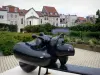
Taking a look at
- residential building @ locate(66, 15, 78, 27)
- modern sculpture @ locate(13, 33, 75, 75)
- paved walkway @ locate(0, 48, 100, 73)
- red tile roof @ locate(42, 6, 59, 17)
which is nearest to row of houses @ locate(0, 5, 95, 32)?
red tile roof @ locate(42, 6, 59, 17)

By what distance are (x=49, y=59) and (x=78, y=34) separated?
557 inches

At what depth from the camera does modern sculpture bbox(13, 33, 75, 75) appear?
13.4 ft

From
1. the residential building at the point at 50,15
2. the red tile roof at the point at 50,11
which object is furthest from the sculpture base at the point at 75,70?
the red tile roof at the point at 50,11

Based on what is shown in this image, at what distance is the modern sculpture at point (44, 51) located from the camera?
407 centimetres

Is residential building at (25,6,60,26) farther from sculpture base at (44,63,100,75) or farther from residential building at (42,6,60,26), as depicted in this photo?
sculpture base at (44,63,100,75)

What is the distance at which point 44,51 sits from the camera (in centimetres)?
428

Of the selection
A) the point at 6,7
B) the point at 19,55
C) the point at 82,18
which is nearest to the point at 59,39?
the point at 19,55

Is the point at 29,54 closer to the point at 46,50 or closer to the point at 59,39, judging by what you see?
the point at 46,50

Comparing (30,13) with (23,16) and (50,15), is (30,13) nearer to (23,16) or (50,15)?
(23,16)

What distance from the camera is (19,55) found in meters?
4.39

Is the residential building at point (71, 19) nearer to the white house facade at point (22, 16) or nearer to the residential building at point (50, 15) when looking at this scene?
the residential building at point (50, 15)

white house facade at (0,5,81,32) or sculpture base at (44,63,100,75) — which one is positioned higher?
white house facade at (0,5,81,32)

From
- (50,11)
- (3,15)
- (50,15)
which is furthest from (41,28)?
(50,11)

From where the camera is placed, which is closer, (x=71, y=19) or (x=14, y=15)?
(x=14, y=15)
